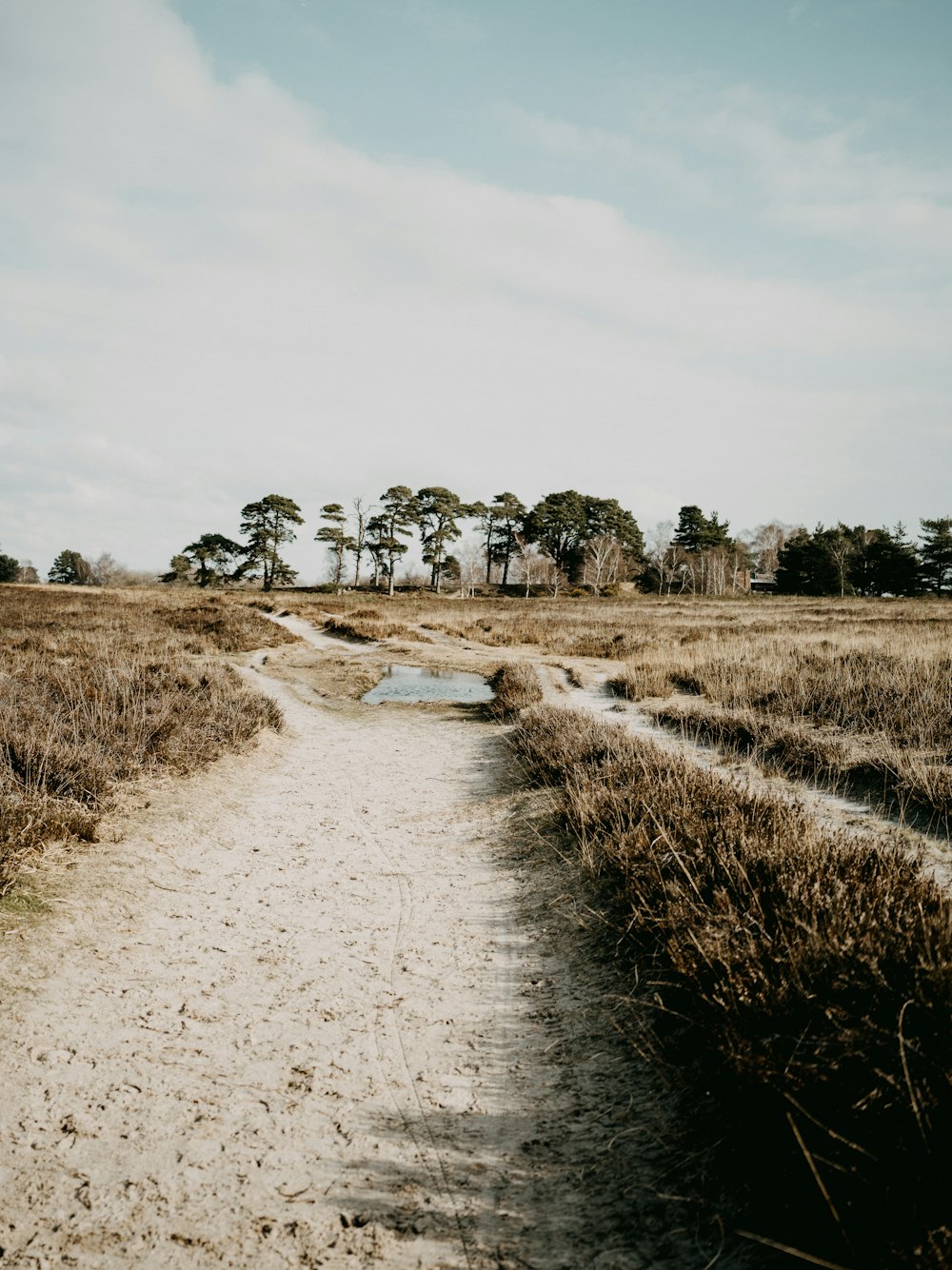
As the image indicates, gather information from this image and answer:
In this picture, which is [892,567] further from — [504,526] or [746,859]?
[746,859]

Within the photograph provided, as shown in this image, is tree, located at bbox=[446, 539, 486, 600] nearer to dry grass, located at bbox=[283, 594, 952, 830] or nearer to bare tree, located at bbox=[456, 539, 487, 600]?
bare tree, located at bbox=[456, 539, 487, 600]

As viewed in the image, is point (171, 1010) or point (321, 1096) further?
point (171, 1010)

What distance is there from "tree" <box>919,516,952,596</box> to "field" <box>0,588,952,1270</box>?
55.5 meters

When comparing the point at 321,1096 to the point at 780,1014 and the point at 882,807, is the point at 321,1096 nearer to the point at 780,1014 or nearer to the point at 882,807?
the point at 780,1014

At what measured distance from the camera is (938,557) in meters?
60.4

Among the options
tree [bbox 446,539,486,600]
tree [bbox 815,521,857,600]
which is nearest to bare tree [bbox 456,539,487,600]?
tree [bbox 446,539,486,600]

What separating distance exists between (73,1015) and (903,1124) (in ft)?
13.1

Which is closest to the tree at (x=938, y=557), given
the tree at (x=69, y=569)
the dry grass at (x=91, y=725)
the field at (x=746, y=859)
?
the field at (x=746, y=859)

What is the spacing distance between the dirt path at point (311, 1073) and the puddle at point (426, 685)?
874 centimetres

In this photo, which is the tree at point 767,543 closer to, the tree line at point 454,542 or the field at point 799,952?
the tree line at point 454,542

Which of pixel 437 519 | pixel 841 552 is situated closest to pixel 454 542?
pixel 437 519

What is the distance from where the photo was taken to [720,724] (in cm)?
1030

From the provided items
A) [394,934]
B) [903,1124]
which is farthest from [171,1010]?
[903,1124]

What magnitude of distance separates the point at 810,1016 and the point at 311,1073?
8.00ft
